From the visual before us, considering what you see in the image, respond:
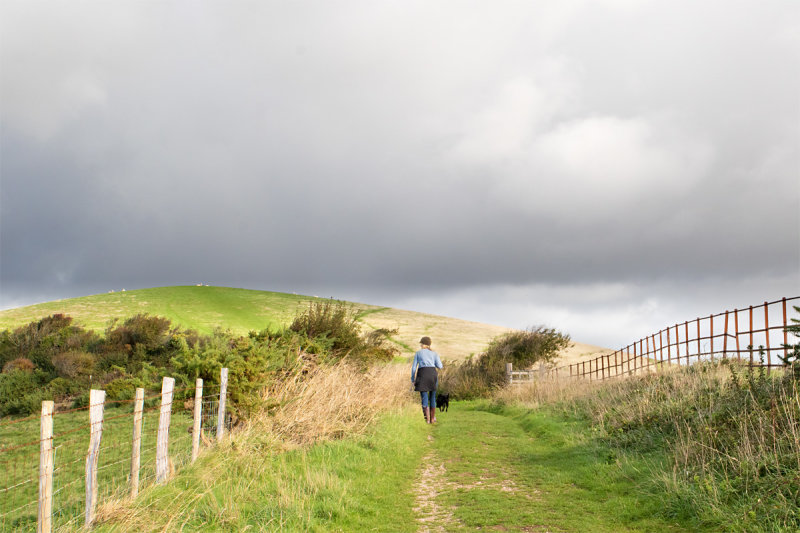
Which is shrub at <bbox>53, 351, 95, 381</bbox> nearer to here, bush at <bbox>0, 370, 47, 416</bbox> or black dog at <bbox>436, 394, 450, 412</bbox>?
bush at <bbox>0, 370, 47, 416</bbox>

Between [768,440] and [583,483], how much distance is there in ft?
8.68

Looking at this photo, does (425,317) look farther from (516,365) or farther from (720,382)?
(720,382)

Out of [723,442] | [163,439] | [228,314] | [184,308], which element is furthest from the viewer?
[184,308]

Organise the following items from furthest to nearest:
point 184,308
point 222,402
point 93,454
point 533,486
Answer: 1. point 184,308
2. point 222,402
3. point 533,486
4. point 93,454

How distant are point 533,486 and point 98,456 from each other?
6082 mm

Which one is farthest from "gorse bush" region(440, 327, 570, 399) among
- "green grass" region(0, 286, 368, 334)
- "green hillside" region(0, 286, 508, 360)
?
"green grass" region(0, 286, 368, 334)

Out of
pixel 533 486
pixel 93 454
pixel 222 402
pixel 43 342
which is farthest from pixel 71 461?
pixel 43 342

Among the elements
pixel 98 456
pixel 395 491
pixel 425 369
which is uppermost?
pixel 425 369

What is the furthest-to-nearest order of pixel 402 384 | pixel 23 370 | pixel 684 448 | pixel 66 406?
pixel 23 370
pixel 66 406
pixel 402 384
pixel 684 448

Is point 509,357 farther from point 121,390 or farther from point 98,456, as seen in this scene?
Result: point 98,456

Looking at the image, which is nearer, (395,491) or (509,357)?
(395,491)

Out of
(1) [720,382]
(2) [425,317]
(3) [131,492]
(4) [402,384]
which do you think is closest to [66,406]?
(4) [402,384]

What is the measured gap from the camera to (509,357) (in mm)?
32500

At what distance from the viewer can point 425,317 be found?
72.8 metres
